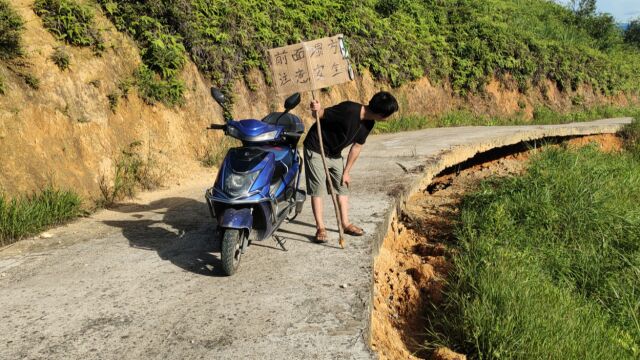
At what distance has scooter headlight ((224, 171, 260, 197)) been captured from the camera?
13.6 ft

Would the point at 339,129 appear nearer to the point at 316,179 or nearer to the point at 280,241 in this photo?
the point at 316,179

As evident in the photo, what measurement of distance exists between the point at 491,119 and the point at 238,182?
577 inches

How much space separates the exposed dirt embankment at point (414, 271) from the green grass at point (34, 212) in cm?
351

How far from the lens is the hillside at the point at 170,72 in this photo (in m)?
6.31

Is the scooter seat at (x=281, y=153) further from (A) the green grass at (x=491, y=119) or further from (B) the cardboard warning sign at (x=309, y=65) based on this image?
(A) the green grass at (x=491, y=119)

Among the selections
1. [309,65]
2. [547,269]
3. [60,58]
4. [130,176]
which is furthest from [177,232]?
[547,269]

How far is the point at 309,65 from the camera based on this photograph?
463 cm

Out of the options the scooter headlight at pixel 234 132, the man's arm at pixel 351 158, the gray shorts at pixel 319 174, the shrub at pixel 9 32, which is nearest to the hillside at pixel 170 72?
the shrub at pixel 9 32

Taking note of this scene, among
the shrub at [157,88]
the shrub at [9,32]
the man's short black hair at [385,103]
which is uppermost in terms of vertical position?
the shrub at [9,32]

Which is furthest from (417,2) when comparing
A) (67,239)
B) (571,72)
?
(67,239)

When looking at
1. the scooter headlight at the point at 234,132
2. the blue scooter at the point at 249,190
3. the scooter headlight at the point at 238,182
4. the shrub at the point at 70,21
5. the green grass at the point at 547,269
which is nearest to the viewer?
the green grass at the point at 547,269

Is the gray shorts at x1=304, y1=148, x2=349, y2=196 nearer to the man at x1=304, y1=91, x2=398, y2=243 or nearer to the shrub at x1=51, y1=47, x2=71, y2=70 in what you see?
the man at x1=304, y1=91, x2=398, y2=243

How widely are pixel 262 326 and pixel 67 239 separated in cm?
291

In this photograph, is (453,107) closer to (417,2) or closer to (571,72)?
(417,2)
